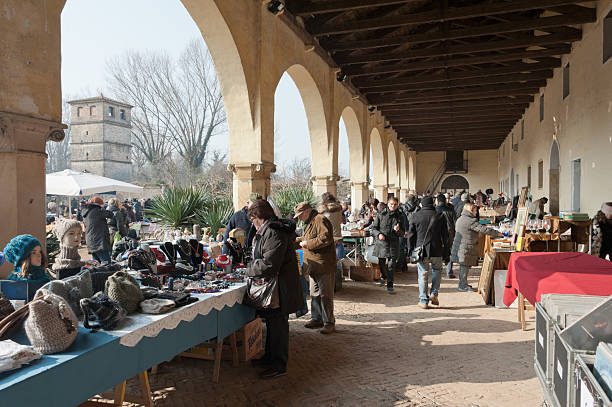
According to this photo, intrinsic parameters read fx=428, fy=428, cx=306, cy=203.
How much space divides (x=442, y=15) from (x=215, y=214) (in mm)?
5974

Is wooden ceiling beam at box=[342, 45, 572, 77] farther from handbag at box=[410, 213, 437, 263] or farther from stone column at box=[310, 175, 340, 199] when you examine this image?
handbag at box=[410, 213, 437, 263]

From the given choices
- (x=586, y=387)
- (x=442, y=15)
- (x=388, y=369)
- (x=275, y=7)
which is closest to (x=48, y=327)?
(x=586, y=387)

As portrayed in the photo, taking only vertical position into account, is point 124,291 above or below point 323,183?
below

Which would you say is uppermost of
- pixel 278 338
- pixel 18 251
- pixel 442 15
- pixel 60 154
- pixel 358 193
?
pixel 60 154

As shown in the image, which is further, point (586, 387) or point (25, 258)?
point (25, 258)

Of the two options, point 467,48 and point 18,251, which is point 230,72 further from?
point 467,48

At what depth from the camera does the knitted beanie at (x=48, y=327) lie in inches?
88.0

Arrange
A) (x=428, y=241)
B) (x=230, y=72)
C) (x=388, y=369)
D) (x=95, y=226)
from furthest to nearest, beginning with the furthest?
(x=95, y=226) < (x=230, y=72) < (x=428, y=241) < (x=388, y=369)

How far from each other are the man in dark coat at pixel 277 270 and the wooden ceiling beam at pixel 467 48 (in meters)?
8.36

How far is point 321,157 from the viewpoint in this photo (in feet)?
40.3

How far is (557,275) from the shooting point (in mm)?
3832

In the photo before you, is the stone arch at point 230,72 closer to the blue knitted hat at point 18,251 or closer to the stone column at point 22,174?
the stone column at point 22,174

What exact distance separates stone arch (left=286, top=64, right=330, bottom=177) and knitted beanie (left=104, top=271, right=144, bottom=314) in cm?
A: 799

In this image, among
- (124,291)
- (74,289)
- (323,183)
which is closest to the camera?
(74,289)
